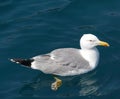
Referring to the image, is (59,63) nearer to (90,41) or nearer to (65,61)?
(65,61)

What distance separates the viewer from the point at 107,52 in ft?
40.2

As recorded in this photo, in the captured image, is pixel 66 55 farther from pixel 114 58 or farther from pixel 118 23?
pixel 118 23

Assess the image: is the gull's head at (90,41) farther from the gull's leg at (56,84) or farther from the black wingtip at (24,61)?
the black wingtip at (24,61)

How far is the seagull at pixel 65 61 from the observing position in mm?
11312

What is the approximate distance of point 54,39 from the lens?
12.7 m

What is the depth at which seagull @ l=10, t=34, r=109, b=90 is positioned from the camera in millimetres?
11312

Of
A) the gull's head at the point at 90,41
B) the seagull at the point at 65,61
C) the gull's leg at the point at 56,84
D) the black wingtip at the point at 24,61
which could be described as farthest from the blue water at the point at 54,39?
the gull's head at the point at 90,41

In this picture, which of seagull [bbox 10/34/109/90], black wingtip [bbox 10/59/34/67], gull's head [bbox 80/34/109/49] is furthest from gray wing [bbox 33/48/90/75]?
gull's head [bbox 80/34/109/49]

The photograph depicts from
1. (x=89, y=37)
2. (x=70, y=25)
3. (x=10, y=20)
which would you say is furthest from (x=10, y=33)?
(x=89, y=37)

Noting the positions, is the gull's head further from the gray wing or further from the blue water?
the blue water

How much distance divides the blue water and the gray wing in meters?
0.28

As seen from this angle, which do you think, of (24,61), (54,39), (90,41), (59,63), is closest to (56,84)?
(59,63)

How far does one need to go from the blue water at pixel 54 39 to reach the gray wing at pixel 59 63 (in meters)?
0.28

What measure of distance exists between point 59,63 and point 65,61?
0.15 meters
